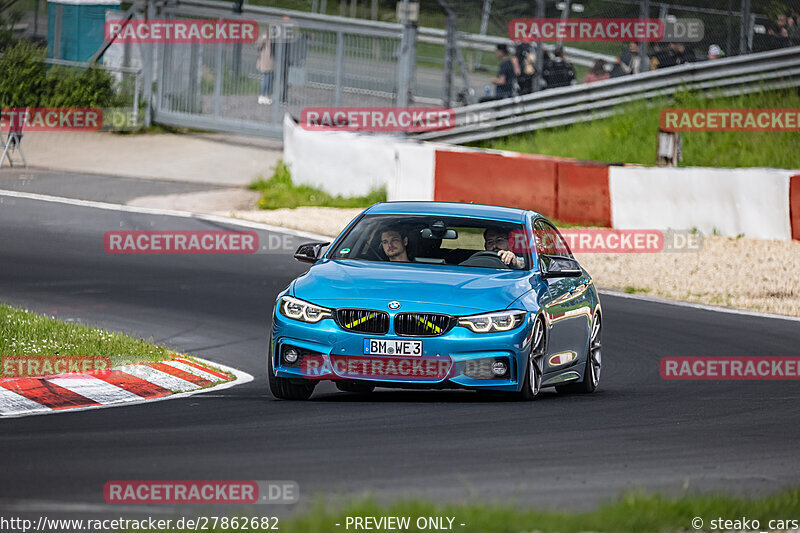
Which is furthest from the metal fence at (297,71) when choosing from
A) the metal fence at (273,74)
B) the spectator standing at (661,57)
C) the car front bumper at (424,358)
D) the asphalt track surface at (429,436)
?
the car front bumper at (424,358)

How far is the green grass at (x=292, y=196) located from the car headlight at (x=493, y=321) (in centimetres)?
1357

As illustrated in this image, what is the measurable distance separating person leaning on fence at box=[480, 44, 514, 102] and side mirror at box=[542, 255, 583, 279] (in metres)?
15.6

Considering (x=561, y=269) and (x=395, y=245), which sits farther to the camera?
(x=395, y=245)

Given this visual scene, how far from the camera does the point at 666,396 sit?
1023cm

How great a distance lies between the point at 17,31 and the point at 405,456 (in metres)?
28.0

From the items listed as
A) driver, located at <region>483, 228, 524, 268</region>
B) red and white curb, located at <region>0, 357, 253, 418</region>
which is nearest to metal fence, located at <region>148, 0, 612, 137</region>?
driver, located at <region>483, 228, 524, 268</region>

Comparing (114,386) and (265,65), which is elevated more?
(265,65)

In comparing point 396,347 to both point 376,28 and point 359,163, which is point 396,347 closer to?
point 359,163

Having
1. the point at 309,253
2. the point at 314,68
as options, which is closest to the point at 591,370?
→ the point at 309,253

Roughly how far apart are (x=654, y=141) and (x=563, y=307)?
49.1 ft

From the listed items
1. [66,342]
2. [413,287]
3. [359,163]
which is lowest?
[66,342]

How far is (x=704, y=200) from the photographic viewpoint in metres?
19.2

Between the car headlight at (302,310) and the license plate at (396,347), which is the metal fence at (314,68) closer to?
the car headlight at (302,310)

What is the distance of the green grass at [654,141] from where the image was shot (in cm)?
2272
